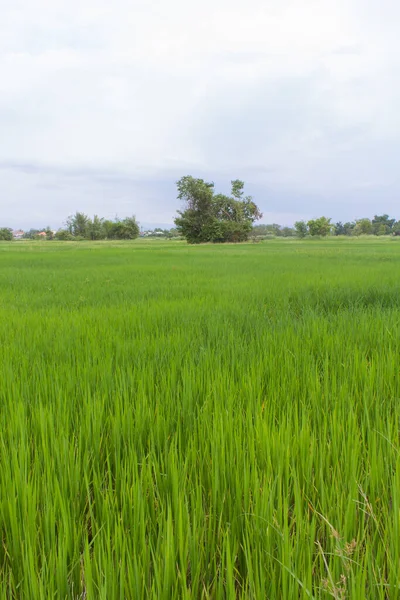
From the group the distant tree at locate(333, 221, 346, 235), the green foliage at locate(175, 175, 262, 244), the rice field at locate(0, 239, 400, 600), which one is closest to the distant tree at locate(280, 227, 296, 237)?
the distant tree at locate(333, 221, 346, 235)

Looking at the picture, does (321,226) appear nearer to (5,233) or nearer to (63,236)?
(63,236)

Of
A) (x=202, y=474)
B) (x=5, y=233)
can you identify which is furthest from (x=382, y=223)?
(x=202, y=474)

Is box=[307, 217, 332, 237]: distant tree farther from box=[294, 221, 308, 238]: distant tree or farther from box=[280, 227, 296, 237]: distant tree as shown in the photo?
box=[280, 227, 296, 237]: distant tree

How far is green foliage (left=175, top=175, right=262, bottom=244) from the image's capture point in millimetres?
41812

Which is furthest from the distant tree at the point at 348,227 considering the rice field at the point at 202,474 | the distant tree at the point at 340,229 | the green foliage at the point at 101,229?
the rice field at the point at 202,474

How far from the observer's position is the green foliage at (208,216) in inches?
1646

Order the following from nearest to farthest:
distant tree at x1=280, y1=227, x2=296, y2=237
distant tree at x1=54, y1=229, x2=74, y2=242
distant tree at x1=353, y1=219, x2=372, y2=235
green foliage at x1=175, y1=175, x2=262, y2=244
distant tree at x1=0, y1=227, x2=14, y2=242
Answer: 1. green foliage at x1=175, y1=175, x2=262, y2=244
2. distant tree at x1=54, y1=229, x2=74, y2=242
3. distant tree at x1=0, y1=227, x2=14, y2=242
4. distant tree at x1=353, y1=219, x2=372, y2=235
5. distant tree at x1=280, y1=227, x2=296, y2=237

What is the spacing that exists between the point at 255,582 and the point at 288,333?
1.91 m

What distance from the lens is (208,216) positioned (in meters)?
42.4

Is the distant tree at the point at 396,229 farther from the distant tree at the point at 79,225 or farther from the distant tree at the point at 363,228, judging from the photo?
the distant tree at the point at 79,225

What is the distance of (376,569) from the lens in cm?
68

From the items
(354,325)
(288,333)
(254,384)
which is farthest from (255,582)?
(354,325)

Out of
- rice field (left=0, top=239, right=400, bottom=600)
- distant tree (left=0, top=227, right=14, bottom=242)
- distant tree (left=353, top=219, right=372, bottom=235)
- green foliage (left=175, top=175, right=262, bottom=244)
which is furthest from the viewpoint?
distant tree (left=353, top=219, right=372, bottom=235)

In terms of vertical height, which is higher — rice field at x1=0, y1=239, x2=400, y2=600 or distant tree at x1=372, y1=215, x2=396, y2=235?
distant tree at x1=372, y1=215, x2=396, y2=235
